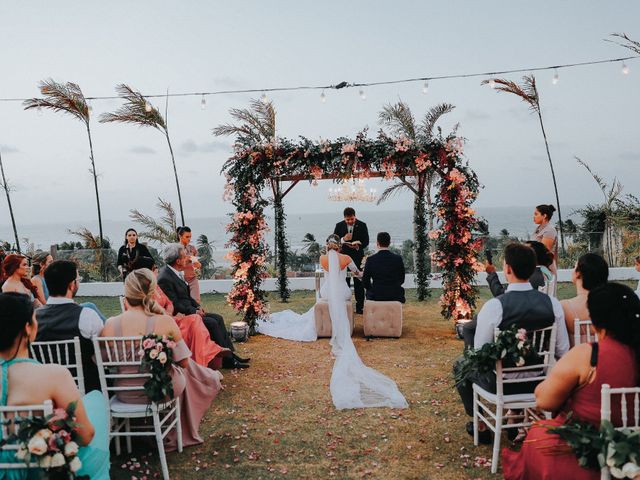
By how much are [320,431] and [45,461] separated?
278 cm

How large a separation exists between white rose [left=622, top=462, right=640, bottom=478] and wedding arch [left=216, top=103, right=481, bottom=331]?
6128 mm

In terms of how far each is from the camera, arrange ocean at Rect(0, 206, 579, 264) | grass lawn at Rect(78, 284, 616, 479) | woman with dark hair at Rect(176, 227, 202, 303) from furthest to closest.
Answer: ocean at Rect(0, 206, 579, 264) < woman with dark hair at Rect(176, 227, 202, 303) < grass lawn at Rect(78, 284, 616, 479)

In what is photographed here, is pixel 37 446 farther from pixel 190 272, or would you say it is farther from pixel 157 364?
Result: pixel 190 272

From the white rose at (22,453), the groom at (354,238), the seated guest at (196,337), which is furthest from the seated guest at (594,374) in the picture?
the groom at (354,238)

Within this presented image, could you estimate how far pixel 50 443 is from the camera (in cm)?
204

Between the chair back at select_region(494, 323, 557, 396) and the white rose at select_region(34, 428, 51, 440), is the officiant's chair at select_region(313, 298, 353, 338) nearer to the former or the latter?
the chair back at select_region(494, 323, 557, 396)

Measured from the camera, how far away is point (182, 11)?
36.0ft

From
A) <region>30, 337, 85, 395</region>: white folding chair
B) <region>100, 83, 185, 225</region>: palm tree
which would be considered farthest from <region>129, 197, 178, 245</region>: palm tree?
<region>30, 337, 85, 395</region>: white folding chair

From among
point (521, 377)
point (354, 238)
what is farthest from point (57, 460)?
point (354, 238)

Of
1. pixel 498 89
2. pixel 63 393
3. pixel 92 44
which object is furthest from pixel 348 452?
pixel 92 44

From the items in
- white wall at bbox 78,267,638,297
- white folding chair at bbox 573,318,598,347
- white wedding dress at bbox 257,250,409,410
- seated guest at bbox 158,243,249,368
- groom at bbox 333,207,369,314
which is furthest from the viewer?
white wall at bbox 78,267,638,297

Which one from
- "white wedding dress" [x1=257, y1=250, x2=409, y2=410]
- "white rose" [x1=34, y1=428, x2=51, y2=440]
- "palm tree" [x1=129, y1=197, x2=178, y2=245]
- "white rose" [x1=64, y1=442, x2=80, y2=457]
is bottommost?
"white wedding dress" [x1=257, y1=250, x2=409, y2=410]

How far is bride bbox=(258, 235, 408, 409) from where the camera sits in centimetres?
513

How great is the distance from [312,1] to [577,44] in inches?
257
